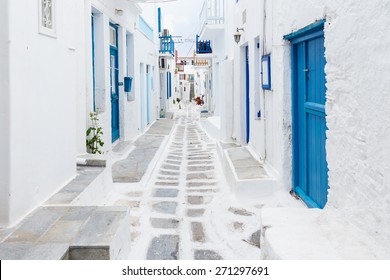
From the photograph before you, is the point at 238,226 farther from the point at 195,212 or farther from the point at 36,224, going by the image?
the point at 36,224

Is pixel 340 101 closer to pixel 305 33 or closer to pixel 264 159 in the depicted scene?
pixel 305 33

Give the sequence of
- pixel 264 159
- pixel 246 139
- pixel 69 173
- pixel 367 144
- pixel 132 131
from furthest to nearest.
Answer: pixel 132 131 → pixel 246 139 → pixel 264 159 → pixel 69 173 → pixel 367 144

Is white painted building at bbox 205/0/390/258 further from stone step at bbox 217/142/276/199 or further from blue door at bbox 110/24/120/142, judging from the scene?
blue door at bbox 110/24/120/142

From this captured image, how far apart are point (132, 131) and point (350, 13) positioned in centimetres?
882

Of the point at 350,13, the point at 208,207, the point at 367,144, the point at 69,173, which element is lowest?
the point at 208,207

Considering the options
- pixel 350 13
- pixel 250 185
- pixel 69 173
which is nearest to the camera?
pixel 350 13

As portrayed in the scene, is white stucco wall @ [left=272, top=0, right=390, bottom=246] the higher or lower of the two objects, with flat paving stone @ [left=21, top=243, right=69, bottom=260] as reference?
higher

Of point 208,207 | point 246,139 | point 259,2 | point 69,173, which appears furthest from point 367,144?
point 246,139

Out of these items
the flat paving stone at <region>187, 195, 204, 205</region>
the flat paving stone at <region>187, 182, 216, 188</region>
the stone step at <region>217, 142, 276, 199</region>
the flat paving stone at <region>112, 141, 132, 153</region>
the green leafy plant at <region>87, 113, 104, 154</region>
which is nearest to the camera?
the stone step at <region>217, 142, 276, 199</region>

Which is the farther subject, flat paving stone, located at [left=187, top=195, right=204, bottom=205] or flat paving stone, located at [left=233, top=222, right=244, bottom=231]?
flat paving stone, located at [left=187, top=195, right=204, bottom=205]

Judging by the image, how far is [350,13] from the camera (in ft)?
10.4

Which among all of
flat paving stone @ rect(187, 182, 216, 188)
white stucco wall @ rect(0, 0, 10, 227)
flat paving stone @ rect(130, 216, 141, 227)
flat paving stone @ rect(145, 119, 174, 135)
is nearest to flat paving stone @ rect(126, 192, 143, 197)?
flat paving stone @ rect(187, 182, 216, 188)

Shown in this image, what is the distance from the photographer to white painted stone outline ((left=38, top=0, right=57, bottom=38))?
14.0 ft

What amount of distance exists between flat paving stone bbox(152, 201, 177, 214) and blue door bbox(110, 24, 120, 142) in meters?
4.66
